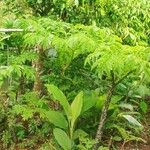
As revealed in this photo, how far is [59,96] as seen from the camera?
388 cm

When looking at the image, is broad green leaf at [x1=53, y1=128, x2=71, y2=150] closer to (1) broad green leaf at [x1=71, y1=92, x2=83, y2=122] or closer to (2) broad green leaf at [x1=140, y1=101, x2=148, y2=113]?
(1) broad green leaf at [x1=71, y1=92, x2=83, y2=122]

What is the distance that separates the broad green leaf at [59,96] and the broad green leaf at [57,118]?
0.08 m

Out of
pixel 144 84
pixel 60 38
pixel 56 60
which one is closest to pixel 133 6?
pixel 144 84

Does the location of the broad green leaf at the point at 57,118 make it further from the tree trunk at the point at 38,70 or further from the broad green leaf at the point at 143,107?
the broad green leaf at the point at 143,107

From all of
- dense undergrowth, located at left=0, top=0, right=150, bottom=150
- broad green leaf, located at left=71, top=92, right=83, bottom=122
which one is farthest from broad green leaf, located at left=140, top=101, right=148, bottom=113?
broad green leaf, located at left=71, top=92, right=83, bottom=122

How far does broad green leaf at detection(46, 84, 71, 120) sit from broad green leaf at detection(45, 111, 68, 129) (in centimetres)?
8

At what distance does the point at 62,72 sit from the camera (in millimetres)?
4227

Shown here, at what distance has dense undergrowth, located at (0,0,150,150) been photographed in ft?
11.9

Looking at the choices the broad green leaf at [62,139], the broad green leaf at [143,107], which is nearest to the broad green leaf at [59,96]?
the broad green leaf at [62,139]

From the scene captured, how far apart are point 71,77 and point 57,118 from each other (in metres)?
0.58

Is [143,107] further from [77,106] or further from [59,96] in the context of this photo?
[59,96]

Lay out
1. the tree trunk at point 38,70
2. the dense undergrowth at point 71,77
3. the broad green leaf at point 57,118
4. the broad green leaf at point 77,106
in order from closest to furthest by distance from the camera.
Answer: the dense undergrowth at point 71,77 → the broad green leaf at point 77,106 → the broad green leaf at point 57,118 → the tree trunk at point 38,70

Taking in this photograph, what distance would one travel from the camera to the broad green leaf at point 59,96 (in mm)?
3852

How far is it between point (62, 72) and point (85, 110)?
1.56 ft
